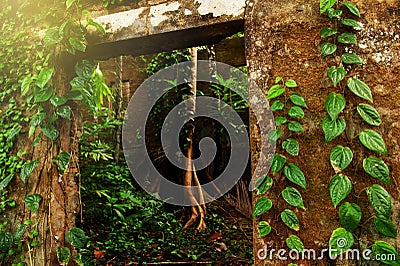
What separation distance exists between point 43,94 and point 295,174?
153cm

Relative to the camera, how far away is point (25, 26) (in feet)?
8.28

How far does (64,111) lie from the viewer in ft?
7.54

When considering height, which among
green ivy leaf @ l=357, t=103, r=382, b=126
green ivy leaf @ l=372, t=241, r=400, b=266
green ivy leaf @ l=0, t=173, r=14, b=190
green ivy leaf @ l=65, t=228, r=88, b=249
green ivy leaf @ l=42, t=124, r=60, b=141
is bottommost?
green ivy leaf @ l=372, t=241, r=400, b=266

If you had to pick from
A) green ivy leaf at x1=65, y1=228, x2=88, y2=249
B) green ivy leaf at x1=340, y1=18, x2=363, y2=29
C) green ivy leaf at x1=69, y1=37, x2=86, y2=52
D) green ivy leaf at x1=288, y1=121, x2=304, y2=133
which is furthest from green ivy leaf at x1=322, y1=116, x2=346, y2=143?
green ivy leaf at x1=65, y1=228, x2=88, y2=249

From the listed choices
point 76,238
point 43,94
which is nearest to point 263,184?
point 76,238

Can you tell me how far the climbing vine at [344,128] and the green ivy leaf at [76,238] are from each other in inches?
55.6

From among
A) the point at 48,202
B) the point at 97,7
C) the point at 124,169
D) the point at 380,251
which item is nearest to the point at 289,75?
the point at 380,251

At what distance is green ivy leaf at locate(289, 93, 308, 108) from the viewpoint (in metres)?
1.79

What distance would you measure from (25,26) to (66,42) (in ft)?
1.47

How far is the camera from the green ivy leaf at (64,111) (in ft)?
7.51

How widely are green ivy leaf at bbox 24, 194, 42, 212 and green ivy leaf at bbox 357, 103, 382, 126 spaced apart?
72.5 inches

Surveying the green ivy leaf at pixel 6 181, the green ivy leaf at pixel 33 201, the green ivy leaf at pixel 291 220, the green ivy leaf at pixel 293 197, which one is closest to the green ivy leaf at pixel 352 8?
the green ivy leaf at pixel 293 197

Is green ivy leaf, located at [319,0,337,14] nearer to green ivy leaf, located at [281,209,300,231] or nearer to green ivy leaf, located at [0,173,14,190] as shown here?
green ivy leaf, located at [281,209,300,231]

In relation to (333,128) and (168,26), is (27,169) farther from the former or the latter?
(333,128)
